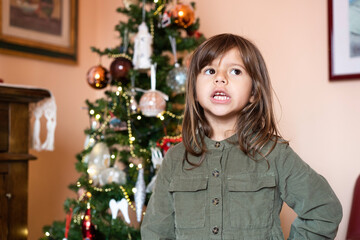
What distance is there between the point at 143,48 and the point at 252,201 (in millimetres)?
1178

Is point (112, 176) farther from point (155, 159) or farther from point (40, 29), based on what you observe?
point (40, 29)

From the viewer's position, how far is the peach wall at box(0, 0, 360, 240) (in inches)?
76.4

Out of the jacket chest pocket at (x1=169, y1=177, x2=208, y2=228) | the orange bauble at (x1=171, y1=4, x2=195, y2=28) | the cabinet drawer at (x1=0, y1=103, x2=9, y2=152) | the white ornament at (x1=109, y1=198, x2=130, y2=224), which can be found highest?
the orange bauble at (x1=171, y1=4, x2=195, y2=28)

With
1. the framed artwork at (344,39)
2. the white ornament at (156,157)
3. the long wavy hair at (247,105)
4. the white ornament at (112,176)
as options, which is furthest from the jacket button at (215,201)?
the framed artwork at (344,39)

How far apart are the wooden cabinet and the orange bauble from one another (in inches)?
28.0

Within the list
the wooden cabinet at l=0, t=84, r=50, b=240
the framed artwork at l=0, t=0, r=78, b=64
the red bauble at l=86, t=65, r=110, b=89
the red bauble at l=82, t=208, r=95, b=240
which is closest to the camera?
the wooden cabinet at l=0, t=84, r=50, b=240

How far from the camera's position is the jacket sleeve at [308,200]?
965 millimetres

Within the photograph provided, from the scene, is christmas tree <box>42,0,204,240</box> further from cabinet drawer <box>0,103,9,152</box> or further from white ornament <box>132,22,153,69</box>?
cabinet drawer <box>0,103,9,152</box>

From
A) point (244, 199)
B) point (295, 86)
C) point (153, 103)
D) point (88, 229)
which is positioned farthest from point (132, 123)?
point (244, 199)

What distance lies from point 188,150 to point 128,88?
105cm

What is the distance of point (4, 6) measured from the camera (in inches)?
98.7

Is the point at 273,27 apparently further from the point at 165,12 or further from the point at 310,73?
the point at 165,12

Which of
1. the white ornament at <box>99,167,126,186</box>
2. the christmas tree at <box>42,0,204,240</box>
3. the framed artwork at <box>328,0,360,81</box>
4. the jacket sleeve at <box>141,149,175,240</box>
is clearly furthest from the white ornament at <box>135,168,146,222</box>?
the framed artwork at <box>328,0,360,81</box>

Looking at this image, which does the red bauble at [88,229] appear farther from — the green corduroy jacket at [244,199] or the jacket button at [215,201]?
the jacket button at [215,201]
